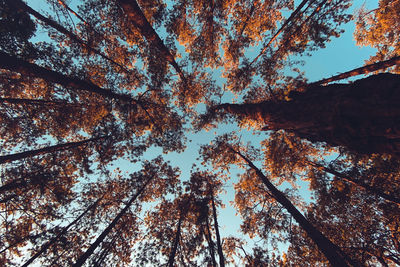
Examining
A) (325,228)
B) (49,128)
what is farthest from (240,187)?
(49,128)

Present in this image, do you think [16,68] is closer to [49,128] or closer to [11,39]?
[11,39]

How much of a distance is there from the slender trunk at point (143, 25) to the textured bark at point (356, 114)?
8208 millimetres

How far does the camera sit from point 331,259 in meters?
5.62

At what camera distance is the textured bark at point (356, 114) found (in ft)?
10.4

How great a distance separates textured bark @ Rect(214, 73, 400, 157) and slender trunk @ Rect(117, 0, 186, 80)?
821 centimetres


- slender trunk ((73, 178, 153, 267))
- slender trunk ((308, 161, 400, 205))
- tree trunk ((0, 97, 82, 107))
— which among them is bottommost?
slender trunk ((73, 178, 153, 267))

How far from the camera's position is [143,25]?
819cm

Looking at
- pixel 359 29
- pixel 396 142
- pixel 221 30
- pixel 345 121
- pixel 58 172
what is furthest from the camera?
pixel 221 30

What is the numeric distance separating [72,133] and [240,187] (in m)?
14.2

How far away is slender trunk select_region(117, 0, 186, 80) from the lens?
7275 mm

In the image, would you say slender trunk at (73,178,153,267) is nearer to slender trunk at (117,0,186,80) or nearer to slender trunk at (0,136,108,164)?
slender trunk at (0,136,108,164)

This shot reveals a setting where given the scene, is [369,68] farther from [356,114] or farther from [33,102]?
[33,102]

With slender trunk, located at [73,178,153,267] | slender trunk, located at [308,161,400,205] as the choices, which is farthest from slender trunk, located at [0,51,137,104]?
slender trunk, located at [308,161,400,205]

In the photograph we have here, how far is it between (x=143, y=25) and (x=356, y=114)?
32.2 ft
